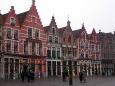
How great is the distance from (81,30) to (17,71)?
79.5 ft

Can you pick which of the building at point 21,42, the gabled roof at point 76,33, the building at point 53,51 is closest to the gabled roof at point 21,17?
the building at point 21,42

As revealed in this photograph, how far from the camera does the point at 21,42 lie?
180 feet

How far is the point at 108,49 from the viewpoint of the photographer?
80438mm

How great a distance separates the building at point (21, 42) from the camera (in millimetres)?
51188

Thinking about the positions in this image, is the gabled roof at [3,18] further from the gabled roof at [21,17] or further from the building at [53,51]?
the building at [53,51]

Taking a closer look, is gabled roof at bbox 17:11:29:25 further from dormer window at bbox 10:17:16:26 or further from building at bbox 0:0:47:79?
dormer window at bbox 10:17:16:26

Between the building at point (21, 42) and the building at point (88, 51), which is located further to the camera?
the building at point (88, 51)

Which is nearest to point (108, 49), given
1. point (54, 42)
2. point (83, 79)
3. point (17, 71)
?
point (54, 42)

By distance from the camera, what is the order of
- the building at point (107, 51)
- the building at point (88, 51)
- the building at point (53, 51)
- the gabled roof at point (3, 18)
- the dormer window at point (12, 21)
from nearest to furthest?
the gabled roof at point (3, 18) → the dormer window at point (12, 21) → the building at point (53, 51) → the building at point (88, 51) → the building at point (107, 51)

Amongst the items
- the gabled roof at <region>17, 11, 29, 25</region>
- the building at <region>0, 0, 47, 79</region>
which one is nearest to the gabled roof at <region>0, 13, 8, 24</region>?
the building at <region>0, 0, 47, 79</region>

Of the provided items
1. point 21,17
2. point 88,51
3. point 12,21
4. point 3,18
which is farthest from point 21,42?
point 88,51

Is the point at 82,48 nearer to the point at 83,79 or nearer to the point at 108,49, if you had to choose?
the point at 108,49

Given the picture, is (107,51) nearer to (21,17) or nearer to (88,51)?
(88,51)

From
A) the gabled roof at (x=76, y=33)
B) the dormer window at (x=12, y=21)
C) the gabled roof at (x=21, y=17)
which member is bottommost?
the gabled roof at (x=76, y=33)
